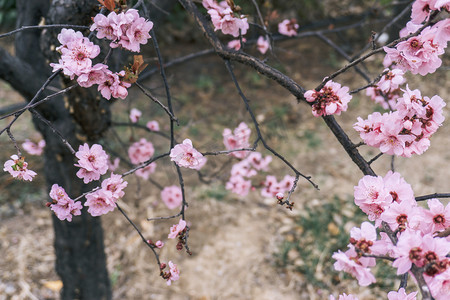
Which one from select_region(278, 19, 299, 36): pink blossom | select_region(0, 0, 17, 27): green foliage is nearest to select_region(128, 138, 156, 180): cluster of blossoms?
select_region(278, 19, 299, 36): pink blossom

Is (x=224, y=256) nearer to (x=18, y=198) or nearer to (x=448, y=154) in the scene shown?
(x=18, y=198)

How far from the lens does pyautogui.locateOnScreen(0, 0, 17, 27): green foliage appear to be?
587 cm

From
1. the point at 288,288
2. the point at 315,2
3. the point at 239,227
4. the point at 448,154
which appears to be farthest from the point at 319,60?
the point at 288,288

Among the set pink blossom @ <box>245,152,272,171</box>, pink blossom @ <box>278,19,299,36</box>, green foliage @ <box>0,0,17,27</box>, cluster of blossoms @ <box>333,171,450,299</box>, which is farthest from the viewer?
green foliage @ <box>0,0,17,27</box>

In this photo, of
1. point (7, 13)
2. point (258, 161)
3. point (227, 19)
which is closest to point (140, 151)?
point (258, 161)

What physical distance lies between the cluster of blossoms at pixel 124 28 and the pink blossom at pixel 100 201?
0.43 meters

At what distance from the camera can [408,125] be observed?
1.03m

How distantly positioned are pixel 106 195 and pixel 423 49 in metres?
0.97

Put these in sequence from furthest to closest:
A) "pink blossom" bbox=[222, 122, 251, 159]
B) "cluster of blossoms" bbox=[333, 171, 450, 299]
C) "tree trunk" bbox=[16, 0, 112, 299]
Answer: "pink blossom" bbox=[222, 122, 251, 159]
"tree trunk" bbox=[16, 0, 112, 299]
"cluster of blossoms" bbox=[333, 171, 450, 299]

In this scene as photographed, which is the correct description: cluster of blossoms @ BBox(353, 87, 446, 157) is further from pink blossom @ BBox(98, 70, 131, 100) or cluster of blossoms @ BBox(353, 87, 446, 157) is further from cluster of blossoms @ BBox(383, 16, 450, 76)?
pink blossom @ BBox(98, 70, 131, 100)

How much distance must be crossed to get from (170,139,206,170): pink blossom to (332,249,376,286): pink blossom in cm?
53

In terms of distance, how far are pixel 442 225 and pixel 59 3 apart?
57.8 inches

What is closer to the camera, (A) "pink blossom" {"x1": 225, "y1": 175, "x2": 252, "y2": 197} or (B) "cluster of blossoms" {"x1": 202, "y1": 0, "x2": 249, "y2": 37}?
(B) "cluster of blossoms" {"x1": 202, "y1": 0, "x2": 249, "y2": 37}

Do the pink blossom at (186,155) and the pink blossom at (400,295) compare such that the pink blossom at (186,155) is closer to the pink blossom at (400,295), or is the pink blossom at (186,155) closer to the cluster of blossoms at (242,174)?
the pink blossom at (400,295)
